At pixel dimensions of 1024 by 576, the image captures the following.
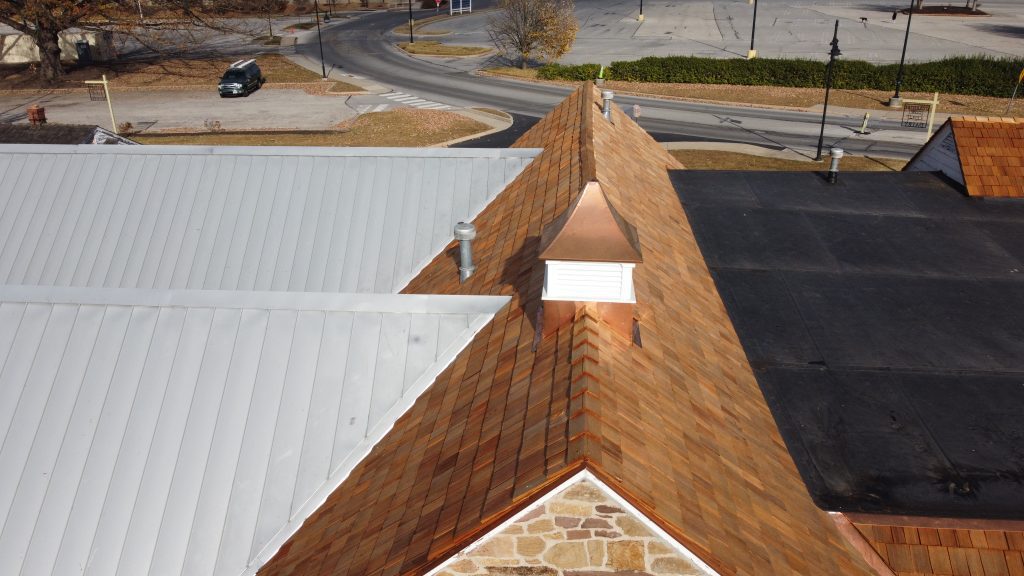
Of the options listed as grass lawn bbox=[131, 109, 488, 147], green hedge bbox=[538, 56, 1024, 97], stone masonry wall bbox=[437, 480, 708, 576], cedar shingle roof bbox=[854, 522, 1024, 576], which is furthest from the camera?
green hedge bbox=[538, 56, 1024, 97]

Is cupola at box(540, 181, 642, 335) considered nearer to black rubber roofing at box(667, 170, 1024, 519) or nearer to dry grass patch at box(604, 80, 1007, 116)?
black rubber roofing at box(667, 170, 1024, 519)

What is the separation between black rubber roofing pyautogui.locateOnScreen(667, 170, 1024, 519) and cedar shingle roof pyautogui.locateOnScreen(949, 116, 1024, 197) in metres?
0.49

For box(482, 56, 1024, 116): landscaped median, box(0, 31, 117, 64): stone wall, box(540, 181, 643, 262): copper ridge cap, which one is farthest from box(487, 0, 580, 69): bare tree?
box(540, 181, 643, 262): copper ridge cap

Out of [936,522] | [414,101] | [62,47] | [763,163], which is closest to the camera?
[936,522]

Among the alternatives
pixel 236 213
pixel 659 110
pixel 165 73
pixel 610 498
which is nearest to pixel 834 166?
pixel 236 213

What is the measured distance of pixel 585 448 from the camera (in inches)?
251

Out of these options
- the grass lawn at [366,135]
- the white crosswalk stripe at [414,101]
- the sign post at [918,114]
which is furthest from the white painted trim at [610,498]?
the white crosswalk stripe at [414,101]

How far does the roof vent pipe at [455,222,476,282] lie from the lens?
40.3ft

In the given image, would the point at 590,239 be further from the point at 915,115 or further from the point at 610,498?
the point at 915,115

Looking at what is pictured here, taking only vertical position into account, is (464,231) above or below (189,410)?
above

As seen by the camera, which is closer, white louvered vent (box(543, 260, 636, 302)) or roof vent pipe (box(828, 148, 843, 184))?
white louvered vent (box(543, 260, 636, 302))

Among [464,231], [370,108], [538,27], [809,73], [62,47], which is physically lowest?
[370,108]

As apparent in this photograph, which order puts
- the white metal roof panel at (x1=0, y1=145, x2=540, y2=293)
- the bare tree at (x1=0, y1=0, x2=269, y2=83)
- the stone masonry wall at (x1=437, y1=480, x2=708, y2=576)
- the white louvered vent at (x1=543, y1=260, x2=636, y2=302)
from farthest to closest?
the bare tree at (x1=0, y1=0, x2=269, y2=83), the white metal roof panel at (x1=0, y1=145, x2=540, y2=293), the white louvered vent at (x1=543, y1=260, x2=636, y2=302), the stone masonry wall at (x1=437, y1=480, x2=708, y2=576)

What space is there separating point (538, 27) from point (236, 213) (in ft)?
153
